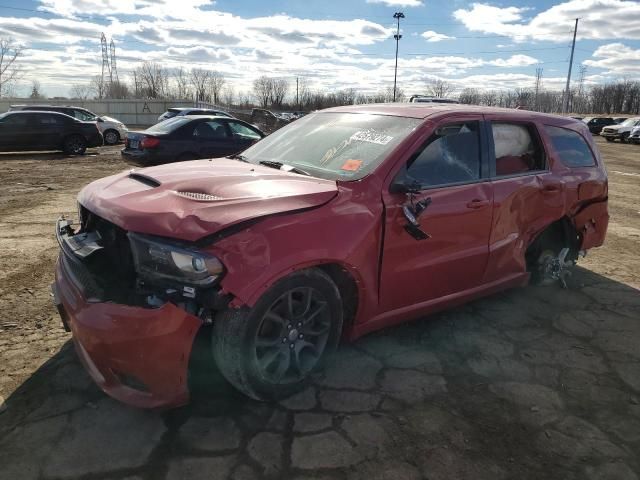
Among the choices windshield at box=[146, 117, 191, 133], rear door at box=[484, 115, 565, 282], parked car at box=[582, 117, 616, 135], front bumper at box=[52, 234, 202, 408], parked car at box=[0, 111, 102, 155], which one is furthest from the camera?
parked car at box=[582, 117, 616, 135]

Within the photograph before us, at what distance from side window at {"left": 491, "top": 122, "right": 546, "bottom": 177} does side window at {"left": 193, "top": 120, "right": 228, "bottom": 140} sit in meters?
7.84

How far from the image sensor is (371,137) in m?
3.42

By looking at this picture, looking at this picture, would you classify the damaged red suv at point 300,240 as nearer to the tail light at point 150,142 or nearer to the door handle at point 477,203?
the door handle at point 477,203

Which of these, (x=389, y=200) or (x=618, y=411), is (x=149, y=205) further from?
(x=618, y=411)

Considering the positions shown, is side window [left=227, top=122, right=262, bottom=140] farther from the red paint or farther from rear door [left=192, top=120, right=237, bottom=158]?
the red paint

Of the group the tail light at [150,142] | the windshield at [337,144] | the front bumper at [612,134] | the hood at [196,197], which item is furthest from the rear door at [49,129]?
the front bumper at [612,134]

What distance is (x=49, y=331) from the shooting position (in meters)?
3.57

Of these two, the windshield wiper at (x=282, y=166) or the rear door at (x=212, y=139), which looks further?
the rear door at (x=212, y=139)

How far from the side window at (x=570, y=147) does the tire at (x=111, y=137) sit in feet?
68.5

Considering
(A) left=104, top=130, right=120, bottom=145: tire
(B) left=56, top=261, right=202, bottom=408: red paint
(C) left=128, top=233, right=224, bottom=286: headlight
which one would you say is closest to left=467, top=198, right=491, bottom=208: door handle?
(C) left=128, top=233, right=224, bottom=286: headlight

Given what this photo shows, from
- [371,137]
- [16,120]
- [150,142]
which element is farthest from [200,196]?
[16,120]

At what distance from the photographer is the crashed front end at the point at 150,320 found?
2.37 metres

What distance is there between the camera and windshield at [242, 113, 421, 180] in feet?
10.5

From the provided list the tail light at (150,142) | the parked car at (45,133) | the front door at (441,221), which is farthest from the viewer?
the parked car at (45,133)
